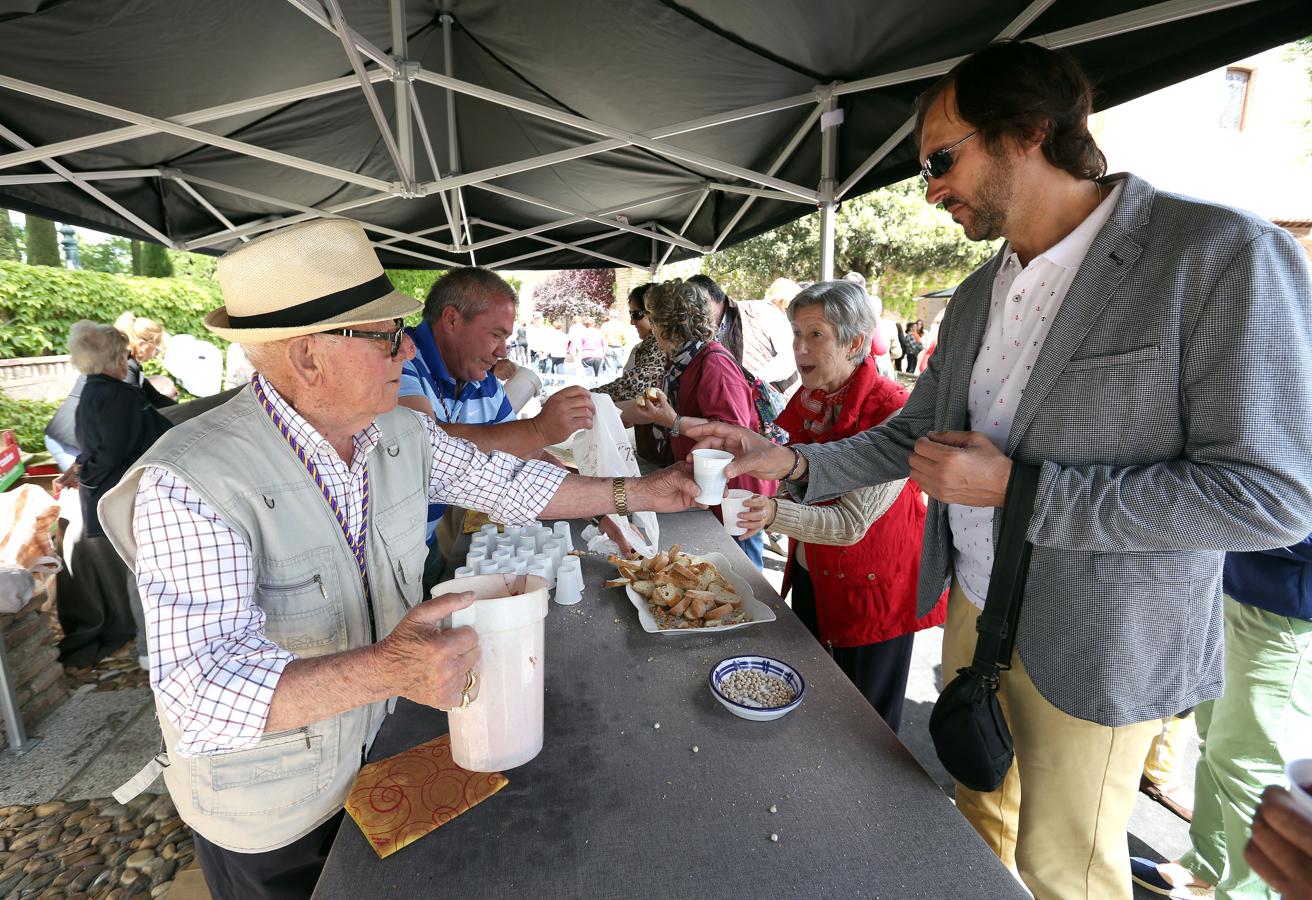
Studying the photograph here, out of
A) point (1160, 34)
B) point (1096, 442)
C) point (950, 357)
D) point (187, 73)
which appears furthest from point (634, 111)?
point (1096, 442)

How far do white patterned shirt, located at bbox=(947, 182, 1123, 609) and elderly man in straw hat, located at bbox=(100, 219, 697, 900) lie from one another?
1.43m

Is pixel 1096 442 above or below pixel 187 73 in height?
below

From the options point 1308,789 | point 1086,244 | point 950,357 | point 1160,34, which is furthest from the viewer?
point 1160,34

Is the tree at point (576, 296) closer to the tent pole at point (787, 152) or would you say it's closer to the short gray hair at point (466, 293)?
the tent pole at point (787, 152)

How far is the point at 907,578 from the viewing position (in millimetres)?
2646

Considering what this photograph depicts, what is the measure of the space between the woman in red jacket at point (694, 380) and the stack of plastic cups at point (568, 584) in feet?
4.82

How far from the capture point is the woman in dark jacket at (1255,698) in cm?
226

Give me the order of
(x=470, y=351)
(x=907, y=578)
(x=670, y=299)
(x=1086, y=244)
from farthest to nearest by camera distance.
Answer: (x=670, y=299)
(x=470, y=351)
(x=907, y=578)
(x=1086, y=244)

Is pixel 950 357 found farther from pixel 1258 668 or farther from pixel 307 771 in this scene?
pixel 307 771

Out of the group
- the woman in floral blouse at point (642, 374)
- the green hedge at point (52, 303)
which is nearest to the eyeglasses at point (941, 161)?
the woman in floral blouse at point (642, 374)

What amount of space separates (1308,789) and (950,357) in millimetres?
1363

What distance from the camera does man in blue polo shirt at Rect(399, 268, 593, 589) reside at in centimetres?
289

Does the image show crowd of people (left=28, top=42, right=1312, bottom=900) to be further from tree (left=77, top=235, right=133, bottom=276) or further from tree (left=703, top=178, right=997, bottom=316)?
tree (left=77, top=235, right=133, bottom=276)

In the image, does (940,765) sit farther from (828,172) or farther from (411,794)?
(828,172)
